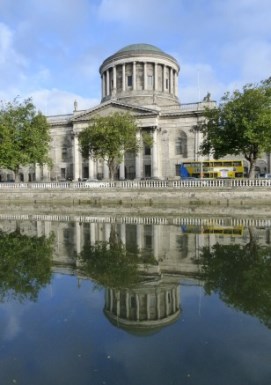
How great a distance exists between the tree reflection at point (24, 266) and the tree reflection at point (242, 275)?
5.17 m

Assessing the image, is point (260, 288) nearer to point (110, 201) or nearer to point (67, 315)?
point (67, 315)

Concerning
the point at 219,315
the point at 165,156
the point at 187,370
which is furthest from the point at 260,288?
the point at 165,156

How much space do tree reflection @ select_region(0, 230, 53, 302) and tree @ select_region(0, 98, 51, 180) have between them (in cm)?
2766

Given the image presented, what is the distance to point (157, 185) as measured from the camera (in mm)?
38250

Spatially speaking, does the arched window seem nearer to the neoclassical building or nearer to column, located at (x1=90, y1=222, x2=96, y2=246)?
the neoclassical building

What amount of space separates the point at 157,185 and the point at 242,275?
2743 cm

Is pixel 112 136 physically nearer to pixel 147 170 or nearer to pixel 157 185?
pixel 157 185

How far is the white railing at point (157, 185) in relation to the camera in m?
35.6

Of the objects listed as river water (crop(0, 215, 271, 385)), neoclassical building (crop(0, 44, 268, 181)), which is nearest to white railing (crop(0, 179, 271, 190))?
river water (crop(0, 215, 271, 385))

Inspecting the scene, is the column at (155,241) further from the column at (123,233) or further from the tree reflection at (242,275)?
the tree reflection at (242,275)

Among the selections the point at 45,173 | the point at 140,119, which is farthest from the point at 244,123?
the point at 45,173

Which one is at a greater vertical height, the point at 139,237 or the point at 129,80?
the point at 129,80

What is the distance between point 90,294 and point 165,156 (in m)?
58.4

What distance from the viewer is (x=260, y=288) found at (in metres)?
9.80
